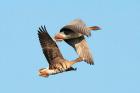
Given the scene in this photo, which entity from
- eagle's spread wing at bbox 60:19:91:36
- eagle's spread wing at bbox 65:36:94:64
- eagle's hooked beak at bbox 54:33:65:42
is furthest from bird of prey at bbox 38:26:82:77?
eagle's hooked beak at bbox 54:33:65:42

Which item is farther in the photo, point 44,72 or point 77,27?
point 77,27

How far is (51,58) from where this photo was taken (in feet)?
58.3

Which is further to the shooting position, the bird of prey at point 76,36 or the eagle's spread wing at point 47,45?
the bird of prey at point 76,36

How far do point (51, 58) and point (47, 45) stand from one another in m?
0.38

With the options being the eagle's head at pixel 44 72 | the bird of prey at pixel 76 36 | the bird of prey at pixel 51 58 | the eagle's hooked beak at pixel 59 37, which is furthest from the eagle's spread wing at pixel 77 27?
the eagle's head at pixel 44 72

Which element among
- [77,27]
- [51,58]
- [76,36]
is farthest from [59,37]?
[51,58]

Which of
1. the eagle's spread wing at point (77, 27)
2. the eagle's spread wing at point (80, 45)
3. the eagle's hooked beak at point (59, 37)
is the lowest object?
the eagle's spread wing at point (80, 45)

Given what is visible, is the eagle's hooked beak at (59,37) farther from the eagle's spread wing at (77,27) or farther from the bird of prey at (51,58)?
the bird of prey at (51,58)

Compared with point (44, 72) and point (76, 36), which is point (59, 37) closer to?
point (76, 36)

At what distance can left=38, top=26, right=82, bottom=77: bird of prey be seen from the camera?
1748 cm

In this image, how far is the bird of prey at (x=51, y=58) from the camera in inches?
688

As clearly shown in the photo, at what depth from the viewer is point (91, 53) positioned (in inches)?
827

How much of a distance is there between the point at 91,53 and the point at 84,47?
93 centimetres

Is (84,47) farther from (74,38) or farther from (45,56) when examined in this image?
(45,56)
